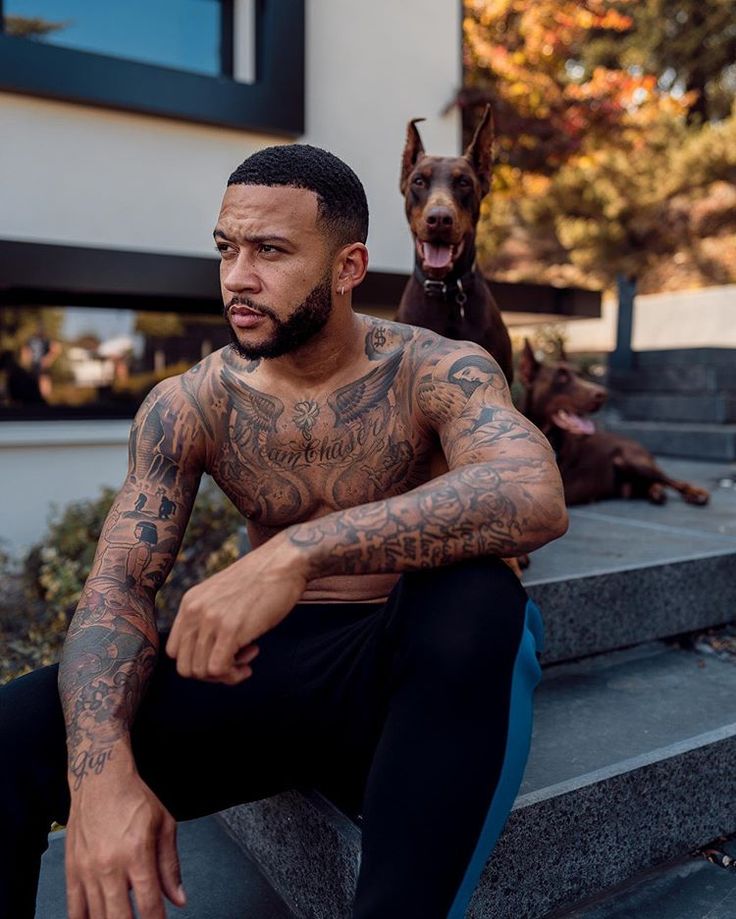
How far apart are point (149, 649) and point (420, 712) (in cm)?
64

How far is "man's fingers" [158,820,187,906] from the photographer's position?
1.47 m

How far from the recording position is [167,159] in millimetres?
5977

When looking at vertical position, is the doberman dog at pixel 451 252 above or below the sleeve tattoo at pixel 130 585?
above

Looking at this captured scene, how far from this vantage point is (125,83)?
570cm

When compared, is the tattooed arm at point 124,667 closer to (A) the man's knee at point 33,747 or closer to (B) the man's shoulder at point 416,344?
(A) the man's knee at point 33,747

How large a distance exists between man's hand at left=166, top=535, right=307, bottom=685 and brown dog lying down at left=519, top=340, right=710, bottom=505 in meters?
2.93

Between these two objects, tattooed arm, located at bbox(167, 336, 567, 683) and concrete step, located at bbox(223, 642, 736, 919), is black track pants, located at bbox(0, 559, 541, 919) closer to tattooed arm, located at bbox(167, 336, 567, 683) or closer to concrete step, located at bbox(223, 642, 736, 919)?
tattooed arm, located at bbox(167, 336, 567, 683)

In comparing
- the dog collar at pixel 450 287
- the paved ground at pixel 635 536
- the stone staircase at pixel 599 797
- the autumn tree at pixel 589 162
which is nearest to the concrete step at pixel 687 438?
the paved ground at pixel 635 536

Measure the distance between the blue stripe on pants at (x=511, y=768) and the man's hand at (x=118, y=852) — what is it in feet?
1.65

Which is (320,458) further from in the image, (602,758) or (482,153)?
(482,153)

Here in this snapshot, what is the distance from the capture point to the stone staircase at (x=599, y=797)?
193 cm

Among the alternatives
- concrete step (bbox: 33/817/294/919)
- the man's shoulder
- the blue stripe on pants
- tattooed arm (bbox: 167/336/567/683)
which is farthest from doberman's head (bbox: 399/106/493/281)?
concrete step (bbox: 33/817/294/919)

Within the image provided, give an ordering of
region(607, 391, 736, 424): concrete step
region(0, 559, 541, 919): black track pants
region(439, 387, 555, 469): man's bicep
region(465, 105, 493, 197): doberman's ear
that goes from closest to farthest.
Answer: region(0, 559, 541, 919): black track pants → region(439, 387, 555, 469): man's bicep → region(465, 105, 493, 197): doberman's ear → region(607, 391, 736, 424): concrete step

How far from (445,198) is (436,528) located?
1903mm
